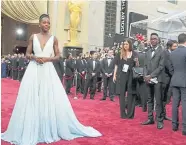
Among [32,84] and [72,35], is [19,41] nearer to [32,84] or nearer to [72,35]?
[72,35]

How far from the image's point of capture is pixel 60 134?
3.89m

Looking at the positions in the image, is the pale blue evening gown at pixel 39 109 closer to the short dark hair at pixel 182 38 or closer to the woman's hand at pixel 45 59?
the woman's hand at pixel 45 59

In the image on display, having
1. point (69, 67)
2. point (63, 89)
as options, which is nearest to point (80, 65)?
point (69, 67)

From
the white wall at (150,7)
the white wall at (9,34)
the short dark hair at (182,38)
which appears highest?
the white wall at (150,7)

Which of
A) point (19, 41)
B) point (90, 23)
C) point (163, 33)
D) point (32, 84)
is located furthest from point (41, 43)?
point (19, 41)

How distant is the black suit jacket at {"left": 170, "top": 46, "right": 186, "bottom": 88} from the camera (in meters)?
A: 4.51

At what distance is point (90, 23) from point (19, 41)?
9129 mm

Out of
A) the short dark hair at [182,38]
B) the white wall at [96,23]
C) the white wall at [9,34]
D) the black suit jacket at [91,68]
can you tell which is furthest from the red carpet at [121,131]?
the white wall at [9,34]

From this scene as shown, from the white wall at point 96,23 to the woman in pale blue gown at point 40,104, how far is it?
11.8 m

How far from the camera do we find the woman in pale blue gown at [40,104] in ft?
12.1

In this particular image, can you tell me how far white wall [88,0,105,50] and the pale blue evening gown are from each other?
11845 mm

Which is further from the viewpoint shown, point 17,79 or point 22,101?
point 17,79

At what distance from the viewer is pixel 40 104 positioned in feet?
12.3

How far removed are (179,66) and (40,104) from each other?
2081mm
